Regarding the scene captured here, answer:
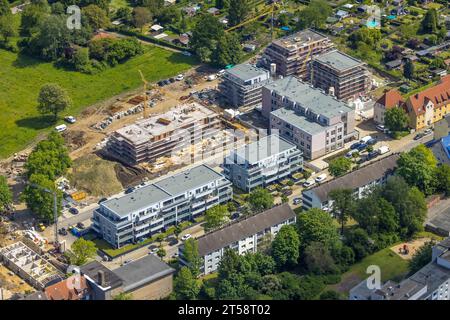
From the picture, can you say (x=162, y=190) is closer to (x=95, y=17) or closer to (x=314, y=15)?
(x=95, y=17)

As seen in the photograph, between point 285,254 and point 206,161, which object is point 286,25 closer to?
point 206,161

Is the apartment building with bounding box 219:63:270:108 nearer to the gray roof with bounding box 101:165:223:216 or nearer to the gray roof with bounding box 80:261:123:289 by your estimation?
the gray roof with bounding box 101:165:223:216

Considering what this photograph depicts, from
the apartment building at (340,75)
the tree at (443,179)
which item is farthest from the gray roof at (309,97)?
the tree at (443,179)

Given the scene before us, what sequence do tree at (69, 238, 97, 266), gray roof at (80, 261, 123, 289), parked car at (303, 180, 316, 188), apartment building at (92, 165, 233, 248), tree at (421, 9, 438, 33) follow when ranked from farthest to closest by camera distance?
tree at (421, 9, 438, 33), parked car at (303, 180, 316, 188), apartment building at (92, 165, 233, 248), tree at (69, 238, 97, 266), gray roof at (80, 261, 123, 289)

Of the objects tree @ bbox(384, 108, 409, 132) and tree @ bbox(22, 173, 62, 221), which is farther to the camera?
tree @ bbox(384, 108, 409, 132)

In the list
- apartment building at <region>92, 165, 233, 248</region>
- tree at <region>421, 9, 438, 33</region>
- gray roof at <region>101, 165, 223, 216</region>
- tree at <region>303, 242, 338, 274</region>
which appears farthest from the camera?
tree at <region>421, 9, 438, 33</region>

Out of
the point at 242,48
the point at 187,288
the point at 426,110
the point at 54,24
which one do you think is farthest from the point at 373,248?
the point at 54,24

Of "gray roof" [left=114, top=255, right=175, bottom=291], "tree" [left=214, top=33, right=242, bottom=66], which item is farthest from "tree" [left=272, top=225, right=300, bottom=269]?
"tree" [left=214, top=33, right=242, bottom=66]
